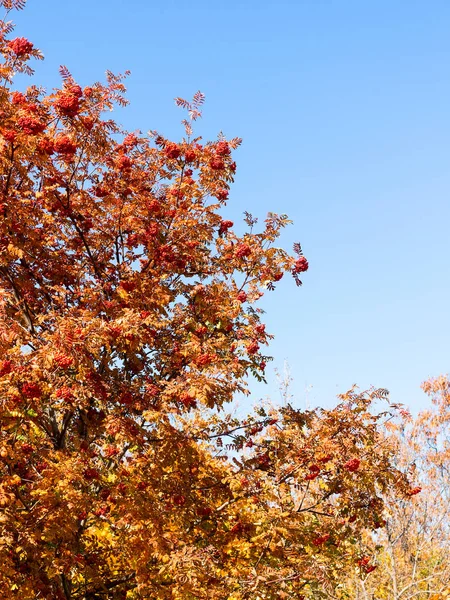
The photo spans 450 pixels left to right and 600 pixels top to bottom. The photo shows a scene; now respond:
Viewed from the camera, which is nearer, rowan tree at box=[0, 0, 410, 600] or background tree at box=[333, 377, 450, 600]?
rowan tree at box=[0, 0, 410, 600]

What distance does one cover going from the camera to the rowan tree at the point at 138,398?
6.66m

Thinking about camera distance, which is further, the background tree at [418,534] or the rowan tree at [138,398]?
the background tree at [418,534]

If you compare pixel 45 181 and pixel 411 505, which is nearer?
pixel 45 181

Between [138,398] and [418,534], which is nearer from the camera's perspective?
[138,398]

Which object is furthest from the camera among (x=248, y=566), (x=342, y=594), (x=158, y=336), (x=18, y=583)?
(x=342, y=594)

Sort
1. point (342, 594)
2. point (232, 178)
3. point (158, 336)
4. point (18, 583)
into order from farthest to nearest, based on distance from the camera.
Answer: point (342, 594) → point (232, 178) → point (158, 336) → point (18, 583)


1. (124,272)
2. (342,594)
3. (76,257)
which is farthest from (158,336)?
(342,594)

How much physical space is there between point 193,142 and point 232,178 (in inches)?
32.1

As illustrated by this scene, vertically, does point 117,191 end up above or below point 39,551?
above

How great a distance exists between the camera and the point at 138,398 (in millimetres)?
7305

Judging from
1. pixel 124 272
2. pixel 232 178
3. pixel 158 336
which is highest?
pixel 232 178

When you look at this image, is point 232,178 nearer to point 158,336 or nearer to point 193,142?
point 193,142

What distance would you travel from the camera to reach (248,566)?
7.89 meters

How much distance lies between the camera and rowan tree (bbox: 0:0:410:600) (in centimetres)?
666
